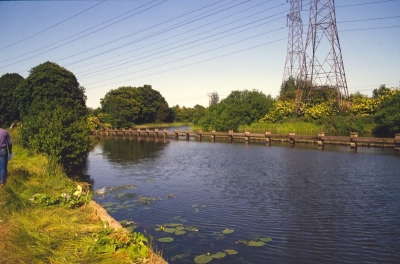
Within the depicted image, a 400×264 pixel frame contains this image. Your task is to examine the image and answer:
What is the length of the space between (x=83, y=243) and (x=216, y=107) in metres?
43.5

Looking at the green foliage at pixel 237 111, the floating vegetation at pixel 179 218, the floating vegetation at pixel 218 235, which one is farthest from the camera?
the green foliage at pixel 237 111

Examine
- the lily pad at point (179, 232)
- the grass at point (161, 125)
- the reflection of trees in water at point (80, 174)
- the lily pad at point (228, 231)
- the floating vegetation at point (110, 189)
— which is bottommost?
the lily pad at point (179, 232)

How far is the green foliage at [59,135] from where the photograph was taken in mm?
14562

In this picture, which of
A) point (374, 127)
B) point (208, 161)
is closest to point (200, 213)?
point (208, 161)

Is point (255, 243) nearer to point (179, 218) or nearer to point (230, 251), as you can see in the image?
point (230, 251)

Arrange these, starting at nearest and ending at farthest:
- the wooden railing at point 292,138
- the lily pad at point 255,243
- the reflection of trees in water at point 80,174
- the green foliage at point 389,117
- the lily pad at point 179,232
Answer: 1. the lily pad at point 255,243
2. the lily pad at point 179,232
3. the reflection of trees in water at point 80,174
4. the wooden railing at point 292,138
5. the green foliage at point 389,117

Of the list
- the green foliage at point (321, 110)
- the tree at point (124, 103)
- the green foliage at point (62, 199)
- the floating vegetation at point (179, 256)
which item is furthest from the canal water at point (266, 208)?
the tree at point (124, 103)

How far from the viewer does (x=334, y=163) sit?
17.9 metres

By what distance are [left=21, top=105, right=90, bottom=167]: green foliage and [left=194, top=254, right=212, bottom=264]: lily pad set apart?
959 centimetres

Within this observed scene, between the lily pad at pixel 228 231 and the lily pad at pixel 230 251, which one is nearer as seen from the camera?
the lily pad at pixel 230 251

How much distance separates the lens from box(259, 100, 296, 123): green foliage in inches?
1641

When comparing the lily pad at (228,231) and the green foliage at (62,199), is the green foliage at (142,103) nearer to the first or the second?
the green foliage at (62,199)

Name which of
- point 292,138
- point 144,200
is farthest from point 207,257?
point 292,138

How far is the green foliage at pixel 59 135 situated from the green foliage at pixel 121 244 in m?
9.63
